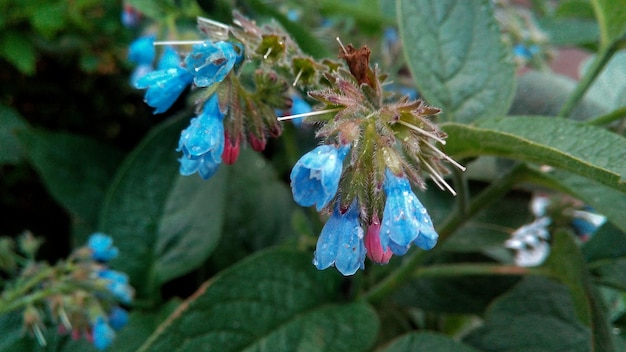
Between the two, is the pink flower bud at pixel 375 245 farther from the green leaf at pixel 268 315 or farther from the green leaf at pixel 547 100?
the green leaf at pixel 547 100

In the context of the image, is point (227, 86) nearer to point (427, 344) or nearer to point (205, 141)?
point (205, 141)

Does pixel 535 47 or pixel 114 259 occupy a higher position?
pixel 114 259

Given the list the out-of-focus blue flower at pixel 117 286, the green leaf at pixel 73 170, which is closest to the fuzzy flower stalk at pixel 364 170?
the out-of-focus blue flower at pixel 117 286

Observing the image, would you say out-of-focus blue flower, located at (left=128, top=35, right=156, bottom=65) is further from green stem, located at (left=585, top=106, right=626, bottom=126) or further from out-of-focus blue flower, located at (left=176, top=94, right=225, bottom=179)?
green stem, located at (left=585, top=106, right=626, bottom=126)

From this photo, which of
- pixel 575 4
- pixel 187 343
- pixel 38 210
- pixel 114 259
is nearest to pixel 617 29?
pixel 575 4

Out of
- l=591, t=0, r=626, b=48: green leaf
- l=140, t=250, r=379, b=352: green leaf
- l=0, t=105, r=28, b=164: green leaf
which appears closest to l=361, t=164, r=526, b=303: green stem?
l=140, t=250, r=379, b=352: green leaf

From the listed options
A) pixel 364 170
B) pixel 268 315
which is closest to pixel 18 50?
pixel 268 315

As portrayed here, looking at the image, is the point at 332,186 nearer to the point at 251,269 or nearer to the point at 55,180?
the point at 251,269
